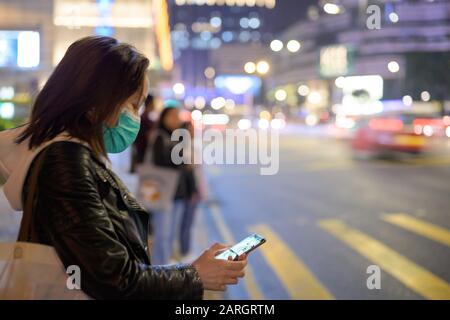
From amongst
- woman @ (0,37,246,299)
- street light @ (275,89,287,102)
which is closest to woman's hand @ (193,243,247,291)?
woman @ (0,37,246,299)

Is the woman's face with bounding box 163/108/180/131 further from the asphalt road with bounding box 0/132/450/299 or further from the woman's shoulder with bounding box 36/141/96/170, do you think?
the woman's shoulder with bounding box 36/141/96/170

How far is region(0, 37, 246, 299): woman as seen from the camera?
145 cm

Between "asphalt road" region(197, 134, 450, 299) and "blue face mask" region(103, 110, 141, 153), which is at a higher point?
"blue face mask" region(103, 110, 141, 153)

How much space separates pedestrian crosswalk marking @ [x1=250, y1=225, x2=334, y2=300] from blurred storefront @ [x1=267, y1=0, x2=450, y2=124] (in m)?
2.39

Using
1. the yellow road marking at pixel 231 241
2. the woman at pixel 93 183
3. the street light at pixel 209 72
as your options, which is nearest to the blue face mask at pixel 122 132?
the woman at pixel 93 183


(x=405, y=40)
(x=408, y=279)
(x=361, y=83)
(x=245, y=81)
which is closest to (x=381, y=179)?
(x=405, y=40)

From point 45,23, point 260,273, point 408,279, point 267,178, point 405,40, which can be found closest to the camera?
point 408,279

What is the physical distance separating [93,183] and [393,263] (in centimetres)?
552

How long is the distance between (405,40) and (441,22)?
17.7 ft

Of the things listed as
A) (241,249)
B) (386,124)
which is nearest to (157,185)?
(241,249)

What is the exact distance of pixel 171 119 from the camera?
6340 millimetres

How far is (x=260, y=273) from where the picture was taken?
6.30 m
